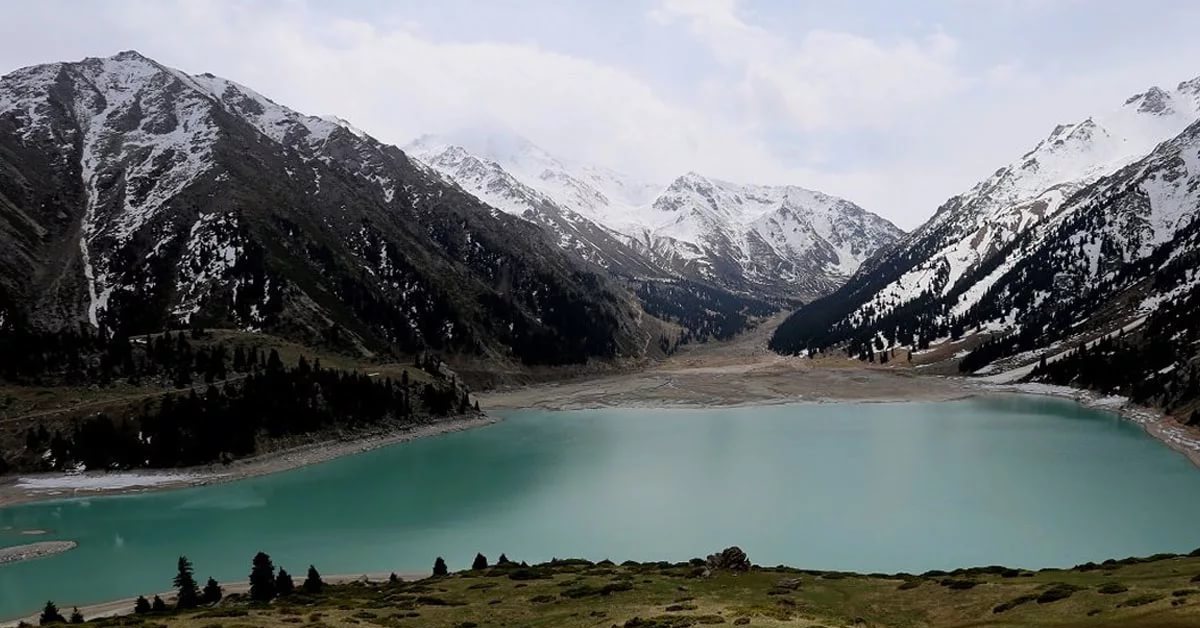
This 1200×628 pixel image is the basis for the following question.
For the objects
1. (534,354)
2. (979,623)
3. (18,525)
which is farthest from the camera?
(534,354)

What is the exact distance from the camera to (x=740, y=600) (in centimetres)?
3547

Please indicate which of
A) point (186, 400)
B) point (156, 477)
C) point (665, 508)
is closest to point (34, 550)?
point (156, 477)

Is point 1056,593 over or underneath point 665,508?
over

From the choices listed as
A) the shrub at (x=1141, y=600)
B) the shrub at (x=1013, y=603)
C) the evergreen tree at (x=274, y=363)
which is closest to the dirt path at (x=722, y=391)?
the evergreen tree at (x=274, y=363)

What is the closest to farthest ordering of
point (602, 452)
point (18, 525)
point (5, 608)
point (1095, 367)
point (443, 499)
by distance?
point (5, 608) → point (18, 525) → point (443, 499) → point (602, 452) → point (1095, 367)

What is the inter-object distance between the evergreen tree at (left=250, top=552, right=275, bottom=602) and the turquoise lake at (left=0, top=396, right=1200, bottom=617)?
10.0 m

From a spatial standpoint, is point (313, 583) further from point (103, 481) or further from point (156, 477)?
point (103, 481)

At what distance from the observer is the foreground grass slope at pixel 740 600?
90.1 ft

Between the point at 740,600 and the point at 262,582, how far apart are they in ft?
91.8

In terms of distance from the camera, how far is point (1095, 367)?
5571 inches

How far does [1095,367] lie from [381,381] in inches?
4789

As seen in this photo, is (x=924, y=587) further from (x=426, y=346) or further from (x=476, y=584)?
(x=426, y=346)

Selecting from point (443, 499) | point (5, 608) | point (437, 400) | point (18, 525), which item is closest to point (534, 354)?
point (437, 400)

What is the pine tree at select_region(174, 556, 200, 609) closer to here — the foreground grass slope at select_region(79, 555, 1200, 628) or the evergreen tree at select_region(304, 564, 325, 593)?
the foreground grass slope at select_region(79, 555, 1200, 628)
